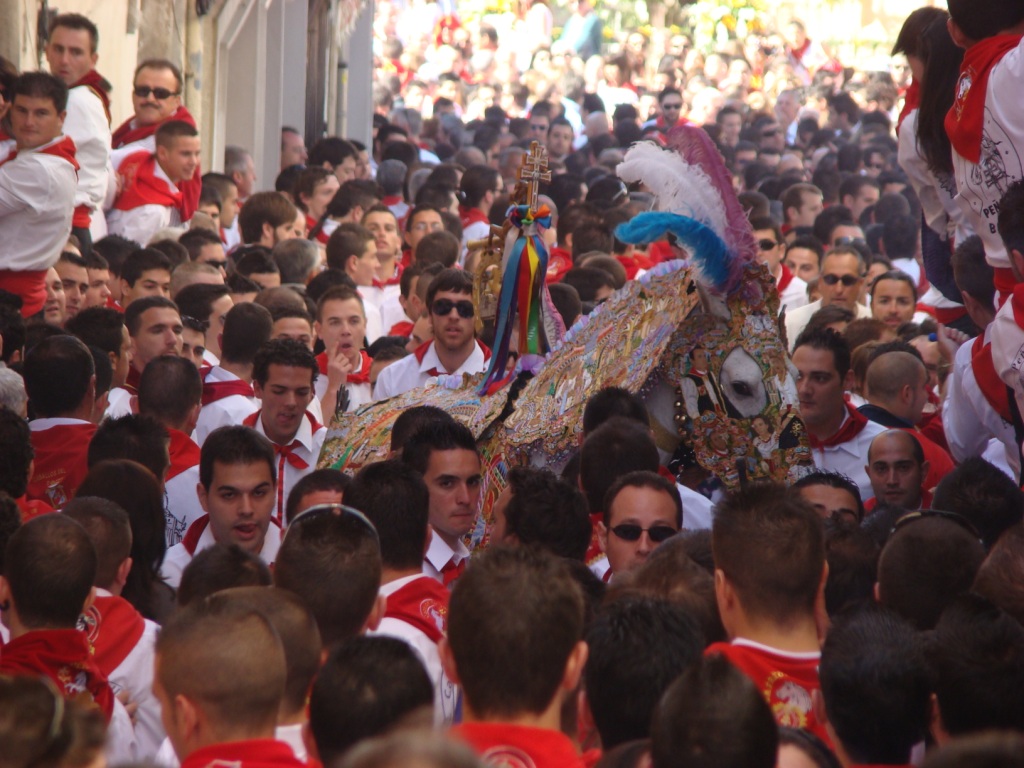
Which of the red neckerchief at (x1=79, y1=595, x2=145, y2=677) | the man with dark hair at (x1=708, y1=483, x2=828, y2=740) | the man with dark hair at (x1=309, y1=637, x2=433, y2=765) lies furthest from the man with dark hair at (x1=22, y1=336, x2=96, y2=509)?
the man with dark hair at (x1=309, y1=637, x2=433, y2=765)

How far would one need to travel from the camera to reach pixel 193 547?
5359mm

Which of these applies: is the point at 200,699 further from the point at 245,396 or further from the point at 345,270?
the point at 345,270

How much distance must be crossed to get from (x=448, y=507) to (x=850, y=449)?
72.6 inches

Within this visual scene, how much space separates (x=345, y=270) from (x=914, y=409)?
4516 millimetres

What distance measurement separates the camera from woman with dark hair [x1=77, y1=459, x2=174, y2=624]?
461 centimetres

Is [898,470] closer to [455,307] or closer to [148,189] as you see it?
[455,307]

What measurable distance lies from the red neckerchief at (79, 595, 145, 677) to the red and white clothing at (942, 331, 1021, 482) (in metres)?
2.80

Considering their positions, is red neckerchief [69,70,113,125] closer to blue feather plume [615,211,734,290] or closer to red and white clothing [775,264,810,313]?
red and white clothing [775,264,810,313]

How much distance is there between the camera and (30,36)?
31.9ft

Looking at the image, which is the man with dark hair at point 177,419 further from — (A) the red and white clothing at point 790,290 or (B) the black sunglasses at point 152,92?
(B) the black sunglasses at point 152,92

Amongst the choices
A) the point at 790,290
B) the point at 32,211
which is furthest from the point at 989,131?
the point at 790,290

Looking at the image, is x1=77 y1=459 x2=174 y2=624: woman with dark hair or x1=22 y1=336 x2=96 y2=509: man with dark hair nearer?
x1=77 y1=459 x2=174 y2=624: woman with dark hair

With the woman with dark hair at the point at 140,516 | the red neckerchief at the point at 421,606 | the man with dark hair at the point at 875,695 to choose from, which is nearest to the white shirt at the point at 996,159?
the red neckerchief at the point at 421,606

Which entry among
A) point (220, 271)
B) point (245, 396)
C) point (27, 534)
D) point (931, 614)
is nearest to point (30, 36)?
point (220, 271)
